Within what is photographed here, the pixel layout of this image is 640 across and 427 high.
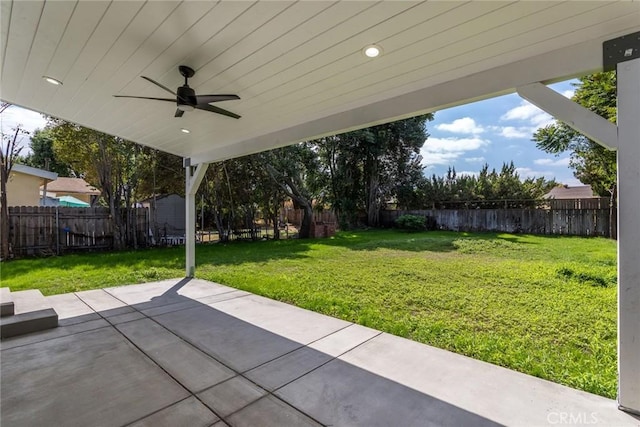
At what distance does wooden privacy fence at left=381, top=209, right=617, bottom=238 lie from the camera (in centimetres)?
970

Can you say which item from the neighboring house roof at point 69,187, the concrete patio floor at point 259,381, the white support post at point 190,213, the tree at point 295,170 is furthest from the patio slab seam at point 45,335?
Answer: the neighboring house roof at point 69,187

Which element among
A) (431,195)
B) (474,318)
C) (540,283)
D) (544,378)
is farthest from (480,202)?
(544,378)

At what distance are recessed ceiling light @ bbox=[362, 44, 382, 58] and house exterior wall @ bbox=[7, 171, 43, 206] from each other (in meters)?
12.2

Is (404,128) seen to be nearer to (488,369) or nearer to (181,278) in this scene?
(181,278)

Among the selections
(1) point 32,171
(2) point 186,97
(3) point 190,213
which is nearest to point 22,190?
(1) point 32,171

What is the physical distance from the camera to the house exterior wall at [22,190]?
31.7 ft

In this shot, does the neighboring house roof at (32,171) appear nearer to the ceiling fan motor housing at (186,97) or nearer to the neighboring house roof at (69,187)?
the neighboring house roof at (69,187)

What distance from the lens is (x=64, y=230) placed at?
26.9ft

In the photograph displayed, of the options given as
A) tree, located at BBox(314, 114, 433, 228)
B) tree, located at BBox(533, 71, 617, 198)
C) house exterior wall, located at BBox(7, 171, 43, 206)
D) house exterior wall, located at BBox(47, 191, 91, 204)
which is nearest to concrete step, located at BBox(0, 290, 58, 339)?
house exterior wall, located at BBox(7, 171, 43, 206)

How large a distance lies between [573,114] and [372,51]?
4.66ft

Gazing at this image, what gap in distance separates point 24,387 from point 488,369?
3.45 meters

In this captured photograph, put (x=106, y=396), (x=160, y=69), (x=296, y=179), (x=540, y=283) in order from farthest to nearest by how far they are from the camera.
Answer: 1. (x=296, y=179)
2. (x=540, y=283)
3. (x=160, y=69)
4. (x=106, y=396)

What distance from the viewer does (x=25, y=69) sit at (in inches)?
108

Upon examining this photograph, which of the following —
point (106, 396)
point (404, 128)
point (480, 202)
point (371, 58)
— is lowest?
point (106, 396)
